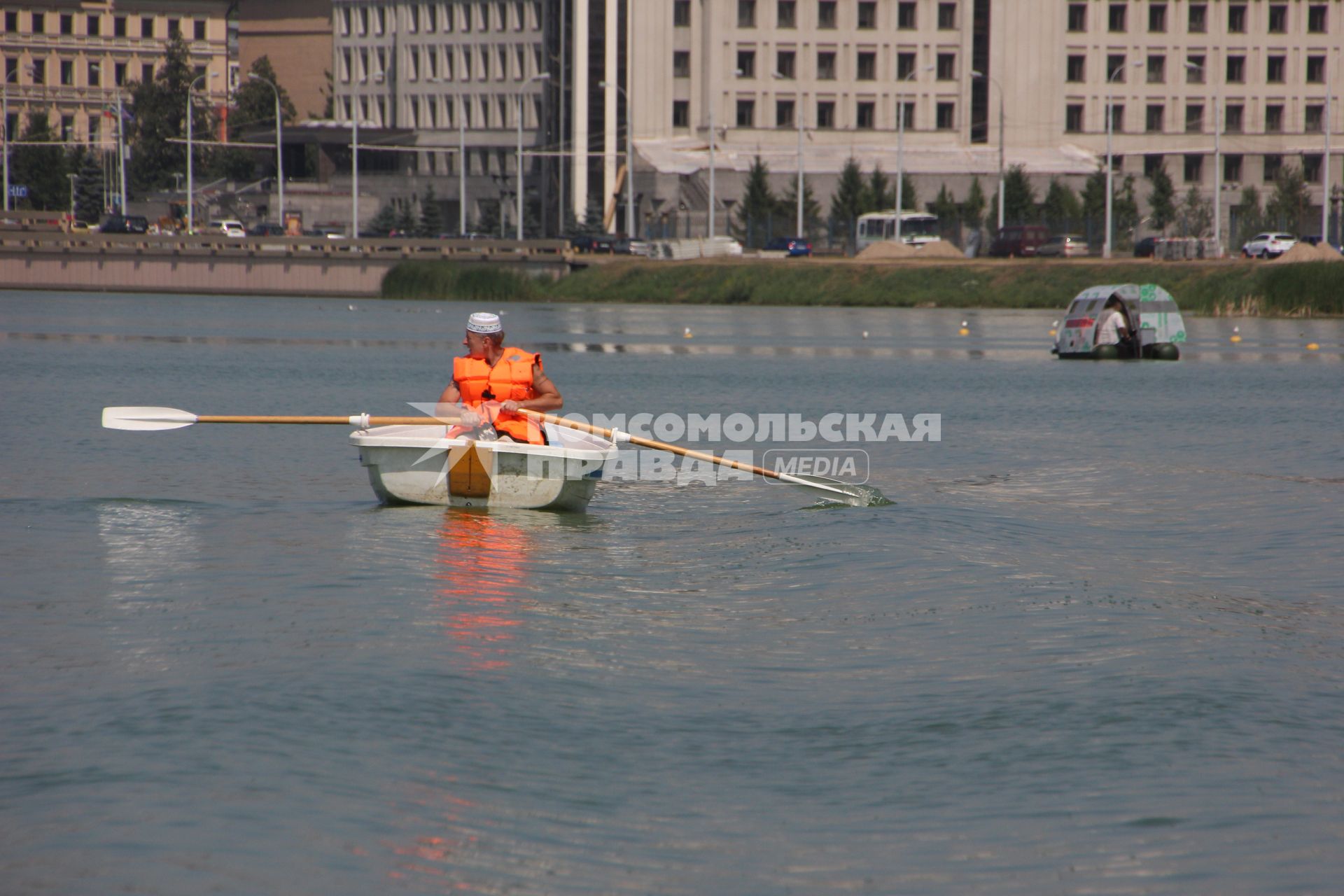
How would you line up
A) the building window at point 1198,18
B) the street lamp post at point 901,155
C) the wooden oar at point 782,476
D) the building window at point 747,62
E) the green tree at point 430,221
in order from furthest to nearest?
the building window at point 1198,18
the building window at point 747,62
the green tree at point 430,221
the street lamp post at point 901,155
the wooden oar at point 782,476

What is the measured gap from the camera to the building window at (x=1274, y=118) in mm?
119875

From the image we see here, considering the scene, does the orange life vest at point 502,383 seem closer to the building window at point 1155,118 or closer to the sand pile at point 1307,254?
the sand pile at point 1307,254

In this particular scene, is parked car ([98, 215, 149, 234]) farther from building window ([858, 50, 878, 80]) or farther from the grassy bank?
building window ([858, 50, 878, 80])

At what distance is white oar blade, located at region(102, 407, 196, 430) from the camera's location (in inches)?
792

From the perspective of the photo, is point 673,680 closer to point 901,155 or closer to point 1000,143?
point 901,155

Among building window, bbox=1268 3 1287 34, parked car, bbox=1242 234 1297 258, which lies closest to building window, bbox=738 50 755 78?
building window, bbox=1268 3 1287 34

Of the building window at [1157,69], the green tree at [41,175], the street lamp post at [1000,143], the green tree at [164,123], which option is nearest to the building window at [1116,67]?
the building window at [1157,69]

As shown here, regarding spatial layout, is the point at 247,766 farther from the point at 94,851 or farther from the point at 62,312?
the point at 62,312

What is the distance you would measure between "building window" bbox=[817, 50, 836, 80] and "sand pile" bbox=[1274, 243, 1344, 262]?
4794 centimetres

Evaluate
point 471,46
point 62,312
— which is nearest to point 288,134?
point 471,46

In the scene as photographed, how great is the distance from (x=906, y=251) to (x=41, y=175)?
74793 mm

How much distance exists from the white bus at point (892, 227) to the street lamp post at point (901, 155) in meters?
0.74

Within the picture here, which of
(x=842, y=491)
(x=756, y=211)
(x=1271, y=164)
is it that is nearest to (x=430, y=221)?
(x=756, y=211)

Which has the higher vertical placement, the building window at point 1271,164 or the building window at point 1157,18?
the building window at point 1157,18
